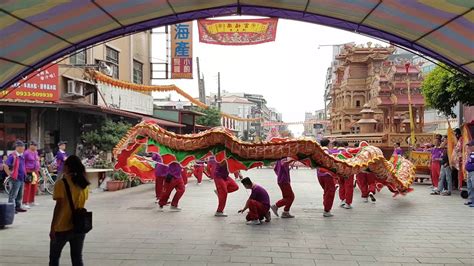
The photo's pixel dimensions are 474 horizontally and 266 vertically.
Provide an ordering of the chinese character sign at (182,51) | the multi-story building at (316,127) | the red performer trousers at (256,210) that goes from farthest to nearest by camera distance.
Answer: the multi-story building at (316,127), the chinese character sign at (182,51), the red performer trousers at (256,210)

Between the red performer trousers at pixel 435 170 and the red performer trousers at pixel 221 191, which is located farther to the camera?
the red performer trousers at pixel 435 170

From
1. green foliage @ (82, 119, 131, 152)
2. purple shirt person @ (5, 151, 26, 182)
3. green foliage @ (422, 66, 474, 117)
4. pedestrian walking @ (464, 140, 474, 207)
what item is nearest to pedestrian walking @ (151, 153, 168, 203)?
purple shirt person @ (5, 151, 26, 182)

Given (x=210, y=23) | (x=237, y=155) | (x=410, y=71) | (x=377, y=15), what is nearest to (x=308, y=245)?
(x=237, y=155)

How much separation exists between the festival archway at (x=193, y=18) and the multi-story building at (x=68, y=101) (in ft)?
13.6

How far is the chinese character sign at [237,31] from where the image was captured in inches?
393

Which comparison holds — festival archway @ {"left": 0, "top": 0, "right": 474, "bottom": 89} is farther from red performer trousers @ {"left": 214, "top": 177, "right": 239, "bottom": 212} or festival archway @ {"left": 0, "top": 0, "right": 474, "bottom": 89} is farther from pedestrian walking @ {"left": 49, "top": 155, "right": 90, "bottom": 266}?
red performer trousers @ {"left": 214, "top": 177, "right": 239, "bottom": 212}

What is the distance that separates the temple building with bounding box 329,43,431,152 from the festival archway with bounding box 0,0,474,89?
14.1 metres

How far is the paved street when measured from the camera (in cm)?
607

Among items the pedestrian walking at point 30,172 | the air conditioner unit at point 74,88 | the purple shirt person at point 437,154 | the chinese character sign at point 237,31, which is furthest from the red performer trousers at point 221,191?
the air conditioner unit at point 74,88

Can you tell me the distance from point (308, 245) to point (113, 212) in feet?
16.3

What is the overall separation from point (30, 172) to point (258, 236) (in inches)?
232

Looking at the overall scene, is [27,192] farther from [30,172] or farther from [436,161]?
[436,161]

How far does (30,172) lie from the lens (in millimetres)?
10234

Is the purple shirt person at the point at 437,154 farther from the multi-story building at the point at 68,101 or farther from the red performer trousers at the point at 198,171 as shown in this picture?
the multi-story building at the point at 68,101
